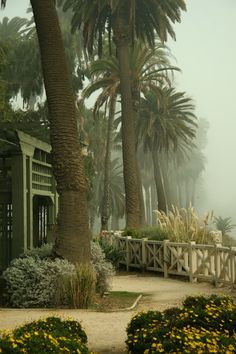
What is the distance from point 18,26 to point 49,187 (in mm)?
46892

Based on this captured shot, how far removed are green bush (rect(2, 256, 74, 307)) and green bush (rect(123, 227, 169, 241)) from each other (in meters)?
7.48

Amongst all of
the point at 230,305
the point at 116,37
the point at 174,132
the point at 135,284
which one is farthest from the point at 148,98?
the point at 230,305

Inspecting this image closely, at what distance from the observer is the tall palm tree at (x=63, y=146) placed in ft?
42.0

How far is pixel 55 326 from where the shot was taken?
6.75m

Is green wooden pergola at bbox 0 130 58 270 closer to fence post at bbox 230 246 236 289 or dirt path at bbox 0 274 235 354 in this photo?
dirt path at bbox 0 274 235 354

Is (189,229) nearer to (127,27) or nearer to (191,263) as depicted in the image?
(191,263)

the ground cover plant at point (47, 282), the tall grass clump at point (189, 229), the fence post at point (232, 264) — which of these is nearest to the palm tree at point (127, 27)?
the tall grass clump at point (189, 229)

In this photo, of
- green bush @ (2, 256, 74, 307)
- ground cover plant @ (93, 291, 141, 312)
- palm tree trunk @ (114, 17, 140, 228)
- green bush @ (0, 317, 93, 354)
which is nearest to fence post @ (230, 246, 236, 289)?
ground cover plant @ (93, 291, 141, 312)

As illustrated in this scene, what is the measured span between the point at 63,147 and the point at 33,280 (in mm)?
3139

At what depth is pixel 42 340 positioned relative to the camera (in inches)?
222

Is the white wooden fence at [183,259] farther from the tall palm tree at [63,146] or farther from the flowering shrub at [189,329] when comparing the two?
the flowering shrub at [189,329]

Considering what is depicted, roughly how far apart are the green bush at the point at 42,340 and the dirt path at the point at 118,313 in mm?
1247

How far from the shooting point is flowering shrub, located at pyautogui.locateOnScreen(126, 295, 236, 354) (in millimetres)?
5949

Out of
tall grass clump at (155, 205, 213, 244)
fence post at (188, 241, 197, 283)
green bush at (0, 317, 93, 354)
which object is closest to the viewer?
green bush at (0, 317, 93, 354)
